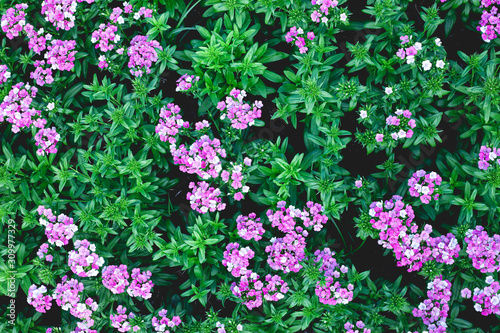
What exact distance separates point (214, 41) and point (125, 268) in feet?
7.54

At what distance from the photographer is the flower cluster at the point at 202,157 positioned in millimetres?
3963

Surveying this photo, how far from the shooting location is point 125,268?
4.07m

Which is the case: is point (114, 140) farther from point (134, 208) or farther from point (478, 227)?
point (478, 227)

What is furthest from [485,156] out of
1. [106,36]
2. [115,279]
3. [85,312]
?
[85,312]

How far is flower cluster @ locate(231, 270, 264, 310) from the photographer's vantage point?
3930 mm

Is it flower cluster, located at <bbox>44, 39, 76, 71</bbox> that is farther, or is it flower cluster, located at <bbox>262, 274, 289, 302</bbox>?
flower cluster, located at <bbox>44, 39, 76, 71</bbox>

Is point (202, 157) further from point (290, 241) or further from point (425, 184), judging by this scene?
point (425, 184)

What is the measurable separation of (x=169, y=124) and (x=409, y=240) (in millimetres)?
2361

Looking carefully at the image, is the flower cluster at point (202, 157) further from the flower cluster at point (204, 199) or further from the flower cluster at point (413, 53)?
the flower cluster at point (413, 53)

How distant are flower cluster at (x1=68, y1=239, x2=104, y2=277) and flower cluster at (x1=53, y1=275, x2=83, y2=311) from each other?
0.54ft

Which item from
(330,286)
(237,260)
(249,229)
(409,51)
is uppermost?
(409,51)

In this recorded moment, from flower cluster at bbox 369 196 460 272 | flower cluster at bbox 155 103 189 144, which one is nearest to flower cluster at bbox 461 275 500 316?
flower cluster at bbox 369 196 460 272

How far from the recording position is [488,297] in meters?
3.78

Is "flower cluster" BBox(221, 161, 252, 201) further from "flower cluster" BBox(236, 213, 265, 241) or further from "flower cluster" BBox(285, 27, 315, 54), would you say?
"flower cluster" BBox(285, 27, 315, 54)
